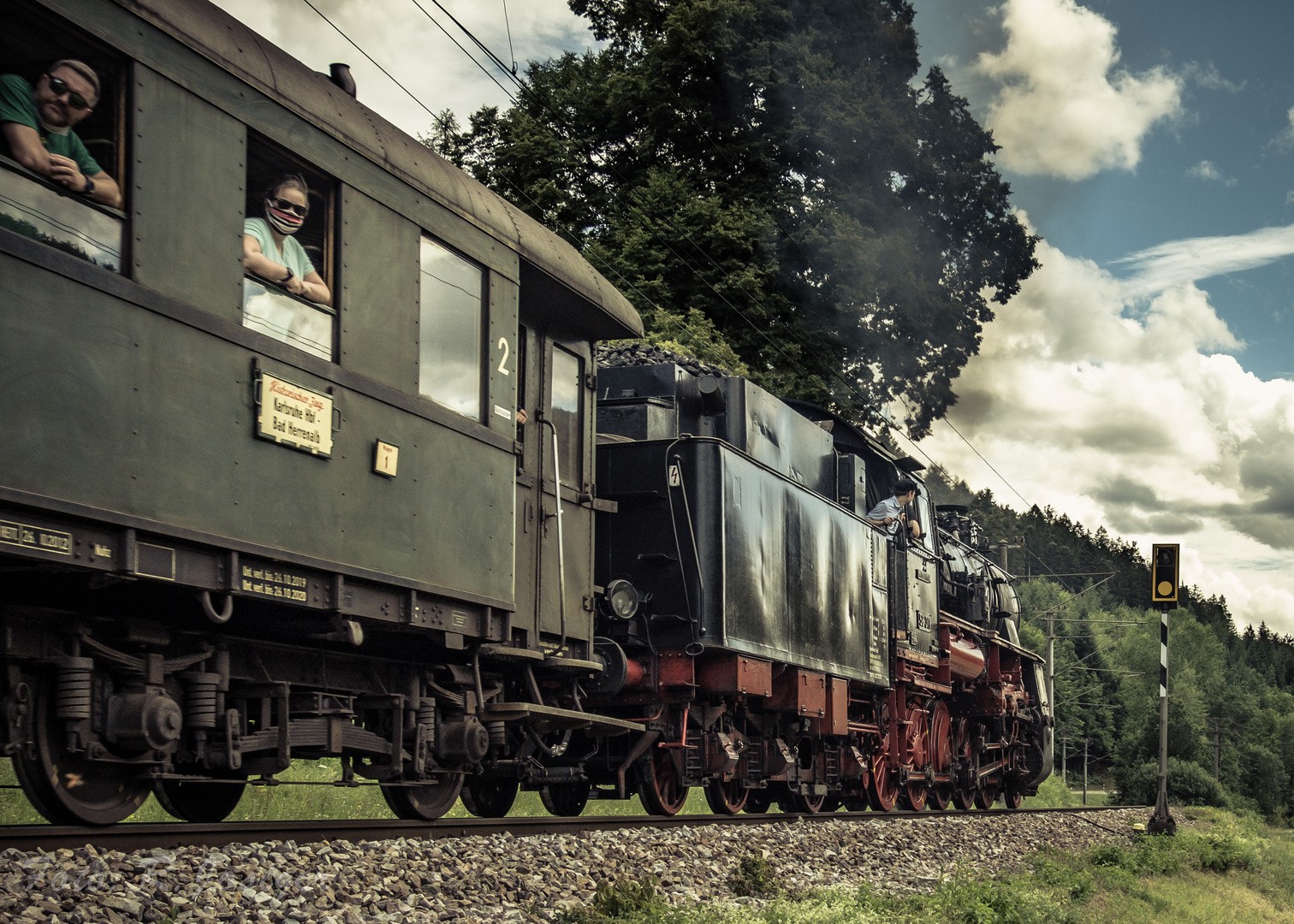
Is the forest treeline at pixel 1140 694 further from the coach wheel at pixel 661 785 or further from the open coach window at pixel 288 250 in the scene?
the open coach window at pixel 288 250

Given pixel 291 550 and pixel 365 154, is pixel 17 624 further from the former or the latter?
pixel 365 154

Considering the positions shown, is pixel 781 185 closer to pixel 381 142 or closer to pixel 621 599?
pixel 621 599

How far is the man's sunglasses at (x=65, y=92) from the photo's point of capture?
504 centimetres

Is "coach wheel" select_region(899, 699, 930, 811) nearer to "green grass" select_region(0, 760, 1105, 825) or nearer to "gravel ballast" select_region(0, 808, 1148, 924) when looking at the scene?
"green grass" select_region(0, 760, 1105, 825)

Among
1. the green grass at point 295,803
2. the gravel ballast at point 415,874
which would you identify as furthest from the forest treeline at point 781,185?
the gravel ballast at point 415,874

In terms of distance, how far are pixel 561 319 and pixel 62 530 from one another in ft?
16.1

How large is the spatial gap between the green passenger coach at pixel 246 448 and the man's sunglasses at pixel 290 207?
0.02 metres

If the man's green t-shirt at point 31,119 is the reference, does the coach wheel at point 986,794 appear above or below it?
below

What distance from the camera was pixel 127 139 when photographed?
5.30m

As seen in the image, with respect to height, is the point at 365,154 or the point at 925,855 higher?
the point at 365,154

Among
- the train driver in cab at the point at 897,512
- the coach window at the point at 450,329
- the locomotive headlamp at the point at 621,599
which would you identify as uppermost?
the coach window at the point at 450,329

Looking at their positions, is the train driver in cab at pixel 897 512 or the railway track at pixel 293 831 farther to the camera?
the train driver in cab at pixel 897 512

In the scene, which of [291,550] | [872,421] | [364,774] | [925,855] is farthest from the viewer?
[872,421]

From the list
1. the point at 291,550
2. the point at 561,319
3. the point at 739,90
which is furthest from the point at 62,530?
the point at 739,90
